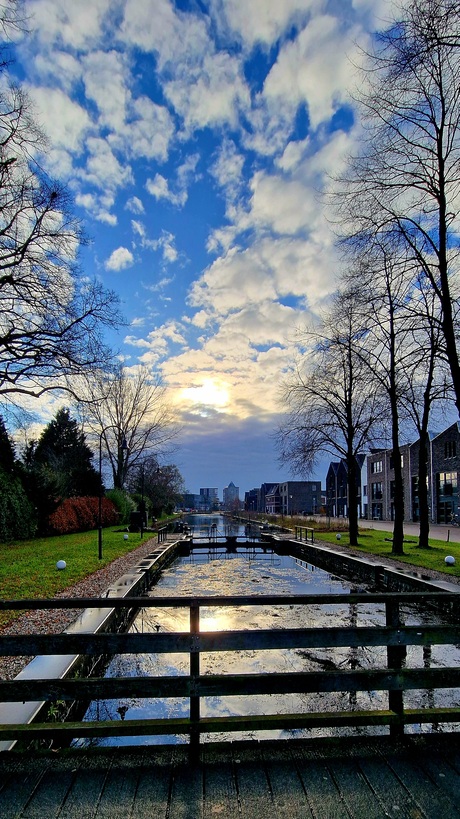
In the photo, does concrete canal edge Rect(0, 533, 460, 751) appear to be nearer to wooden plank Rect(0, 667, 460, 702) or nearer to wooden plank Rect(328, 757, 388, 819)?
wooden plank Rect(0, 667, 460, 702)

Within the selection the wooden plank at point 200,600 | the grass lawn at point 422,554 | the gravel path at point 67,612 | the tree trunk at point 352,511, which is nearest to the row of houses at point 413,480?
the tree trunk at point 352,511

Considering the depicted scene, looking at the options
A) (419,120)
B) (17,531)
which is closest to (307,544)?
(17,531)

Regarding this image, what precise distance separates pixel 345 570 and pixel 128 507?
24.6 metres

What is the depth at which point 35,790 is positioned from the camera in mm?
2711

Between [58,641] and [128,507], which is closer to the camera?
[58,641]

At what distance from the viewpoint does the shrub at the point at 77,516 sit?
25.5 m

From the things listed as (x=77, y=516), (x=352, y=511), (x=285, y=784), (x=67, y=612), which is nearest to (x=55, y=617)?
(x=67, y=612)

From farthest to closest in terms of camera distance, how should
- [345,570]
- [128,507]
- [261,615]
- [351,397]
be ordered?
1. [128,507]
2. [351,397]
3. [345,570]
4. [261,615]

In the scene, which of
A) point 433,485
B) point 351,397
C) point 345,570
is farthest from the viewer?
point 433,485

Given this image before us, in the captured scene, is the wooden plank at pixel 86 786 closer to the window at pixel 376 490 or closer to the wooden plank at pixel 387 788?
the wooden plank at pixel 387 788

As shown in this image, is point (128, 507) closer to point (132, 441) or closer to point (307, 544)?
point (132, 441)

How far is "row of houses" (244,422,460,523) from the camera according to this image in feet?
130

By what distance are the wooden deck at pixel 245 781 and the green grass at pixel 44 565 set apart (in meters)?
5.37

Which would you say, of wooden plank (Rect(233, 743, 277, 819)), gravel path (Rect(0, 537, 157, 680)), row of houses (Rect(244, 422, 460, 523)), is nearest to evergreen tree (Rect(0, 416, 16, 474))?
gravel path (Rect(0, 537, 157, 680))
